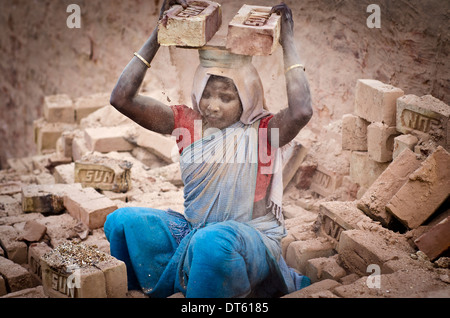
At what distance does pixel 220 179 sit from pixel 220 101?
498 millimetres

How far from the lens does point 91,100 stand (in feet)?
28.3

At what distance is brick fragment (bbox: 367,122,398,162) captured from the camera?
457 cm

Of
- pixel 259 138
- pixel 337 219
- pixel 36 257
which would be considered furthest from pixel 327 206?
pixel 36 257

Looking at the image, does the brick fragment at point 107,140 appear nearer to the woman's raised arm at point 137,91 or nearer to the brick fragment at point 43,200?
the brick fragment at point 43,200

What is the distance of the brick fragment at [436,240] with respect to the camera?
353cm

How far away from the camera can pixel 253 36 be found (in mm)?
3133

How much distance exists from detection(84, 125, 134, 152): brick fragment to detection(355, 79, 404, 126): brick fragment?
3167mm

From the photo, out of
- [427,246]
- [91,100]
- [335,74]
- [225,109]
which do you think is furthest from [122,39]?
[427,246]

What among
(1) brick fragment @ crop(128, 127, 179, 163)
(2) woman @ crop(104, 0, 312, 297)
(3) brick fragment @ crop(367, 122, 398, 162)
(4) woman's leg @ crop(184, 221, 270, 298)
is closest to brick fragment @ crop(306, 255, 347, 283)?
(2) woman @ crop(104, 0, 312, 297)

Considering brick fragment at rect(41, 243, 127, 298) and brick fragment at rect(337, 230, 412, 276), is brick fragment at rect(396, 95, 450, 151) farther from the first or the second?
brick fragment at rect(41, 243, 127, 298)

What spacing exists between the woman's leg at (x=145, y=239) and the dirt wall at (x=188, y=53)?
32.8 inches

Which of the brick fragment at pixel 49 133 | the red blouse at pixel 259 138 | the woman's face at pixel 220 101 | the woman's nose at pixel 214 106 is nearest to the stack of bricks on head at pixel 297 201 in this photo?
the woman's face at pixel 220 101

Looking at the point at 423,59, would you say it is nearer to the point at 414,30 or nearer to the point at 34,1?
the point at 414,30

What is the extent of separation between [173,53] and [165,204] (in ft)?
6.02
